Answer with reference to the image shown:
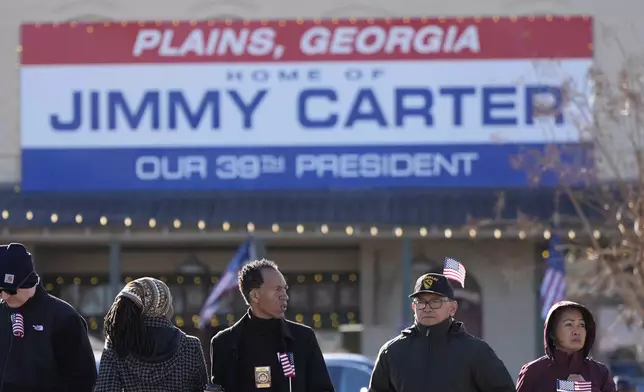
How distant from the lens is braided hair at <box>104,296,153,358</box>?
6.41 metres

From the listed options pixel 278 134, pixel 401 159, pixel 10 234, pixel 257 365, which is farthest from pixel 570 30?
pixel 257 365

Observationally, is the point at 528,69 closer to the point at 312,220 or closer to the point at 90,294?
the point at 312,220

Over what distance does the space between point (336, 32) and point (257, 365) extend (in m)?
13.6

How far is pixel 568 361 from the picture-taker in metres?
6.70

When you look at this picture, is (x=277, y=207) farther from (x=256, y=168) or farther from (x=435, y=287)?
(x=435, y=287)

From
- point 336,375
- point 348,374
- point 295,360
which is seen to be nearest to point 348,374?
point 348,374

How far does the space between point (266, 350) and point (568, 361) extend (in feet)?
4.87

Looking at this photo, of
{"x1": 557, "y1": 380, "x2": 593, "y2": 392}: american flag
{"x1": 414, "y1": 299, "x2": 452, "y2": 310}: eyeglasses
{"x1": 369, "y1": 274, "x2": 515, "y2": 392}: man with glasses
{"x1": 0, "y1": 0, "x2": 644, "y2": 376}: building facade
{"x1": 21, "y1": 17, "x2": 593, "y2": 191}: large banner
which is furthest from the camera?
{"x1": 21, "y1": 17, "x2": 593, "y2": 191}: large banner

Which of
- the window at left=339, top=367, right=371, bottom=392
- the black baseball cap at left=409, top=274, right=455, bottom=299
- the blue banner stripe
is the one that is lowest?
the window at left=339, top=367, right=371, bottom=392

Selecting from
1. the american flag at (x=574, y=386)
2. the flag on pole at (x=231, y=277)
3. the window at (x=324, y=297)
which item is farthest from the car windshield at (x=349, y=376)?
the window at (x=324, y=297)

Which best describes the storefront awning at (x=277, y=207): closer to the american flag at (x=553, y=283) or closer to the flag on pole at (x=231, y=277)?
the flag on pole at (x=231, y=277)

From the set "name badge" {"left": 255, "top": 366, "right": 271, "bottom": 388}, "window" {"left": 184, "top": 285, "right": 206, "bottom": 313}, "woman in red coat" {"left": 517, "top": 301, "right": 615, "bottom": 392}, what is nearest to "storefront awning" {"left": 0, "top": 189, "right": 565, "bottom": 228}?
"window" {"left": 184, "top": 285, "right": 206, "bottom": 313}

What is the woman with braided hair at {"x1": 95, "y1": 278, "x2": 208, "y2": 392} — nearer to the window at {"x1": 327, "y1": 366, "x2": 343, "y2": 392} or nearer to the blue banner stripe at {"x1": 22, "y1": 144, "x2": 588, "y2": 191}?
the window at {"x1": 327, "y1": 366, "x2": 343, "y2": 392}

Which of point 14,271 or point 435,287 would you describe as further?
point 14,271
